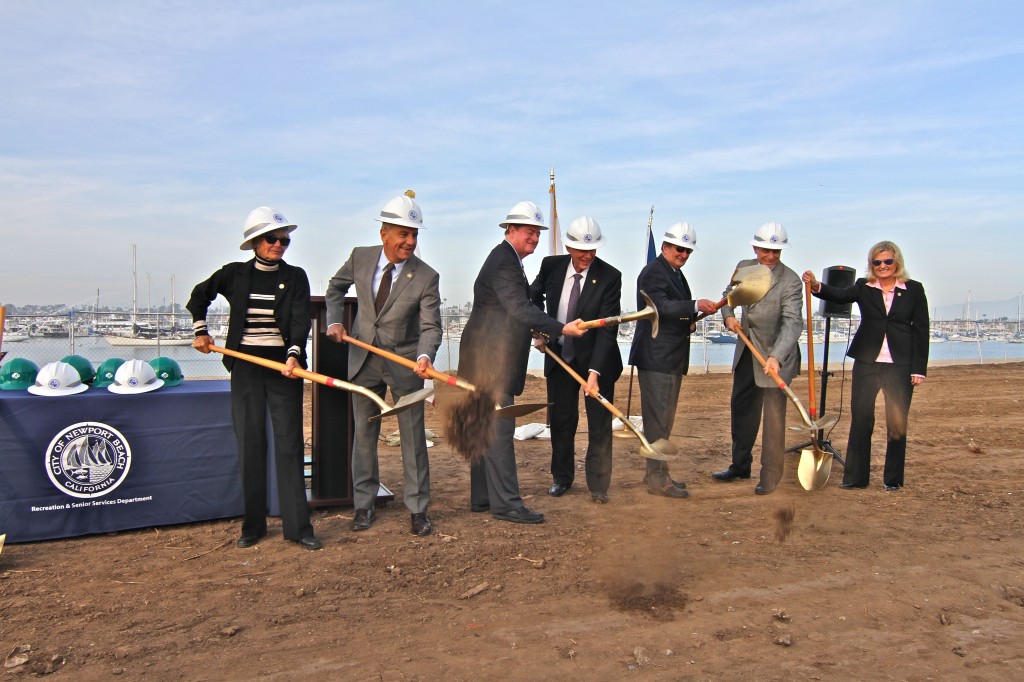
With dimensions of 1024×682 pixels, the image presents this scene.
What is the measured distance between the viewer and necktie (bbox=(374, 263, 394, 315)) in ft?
17.7

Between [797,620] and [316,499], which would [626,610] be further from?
[316,499]

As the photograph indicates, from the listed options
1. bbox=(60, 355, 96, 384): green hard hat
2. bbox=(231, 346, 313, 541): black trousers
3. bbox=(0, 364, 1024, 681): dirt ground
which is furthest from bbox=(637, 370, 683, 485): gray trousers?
bbox=(60, 355, 96, 384): green hard hat

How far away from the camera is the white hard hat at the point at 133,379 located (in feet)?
16.9

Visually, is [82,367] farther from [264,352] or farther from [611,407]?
[611,407]

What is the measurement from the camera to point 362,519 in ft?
17.8

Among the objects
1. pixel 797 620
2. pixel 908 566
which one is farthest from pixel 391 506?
pixel 908 566

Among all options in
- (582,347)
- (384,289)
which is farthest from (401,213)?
(582,347)

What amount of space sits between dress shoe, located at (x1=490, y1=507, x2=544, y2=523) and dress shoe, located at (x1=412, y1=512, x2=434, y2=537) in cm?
57

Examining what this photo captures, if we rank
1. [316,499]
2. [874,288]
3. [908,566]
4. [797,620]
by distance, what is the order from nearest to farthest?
[797,620] → [908,566] → [316,499] → [874,288]

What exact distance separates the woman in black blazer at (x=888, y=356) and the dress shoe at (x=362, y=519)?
168 inches

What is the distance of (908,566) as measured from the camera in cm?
475

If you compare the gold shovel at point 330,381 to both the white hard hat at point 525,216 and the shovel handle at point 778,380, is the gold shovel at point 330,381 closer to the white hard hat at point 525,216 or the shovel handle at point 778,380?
the white hard hat at point 525,216

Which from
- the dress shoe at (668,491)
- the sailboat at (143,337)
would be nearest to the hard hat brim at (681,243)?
the dress shoe at (668,491)

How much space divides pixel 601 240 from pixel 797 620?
320 cm
